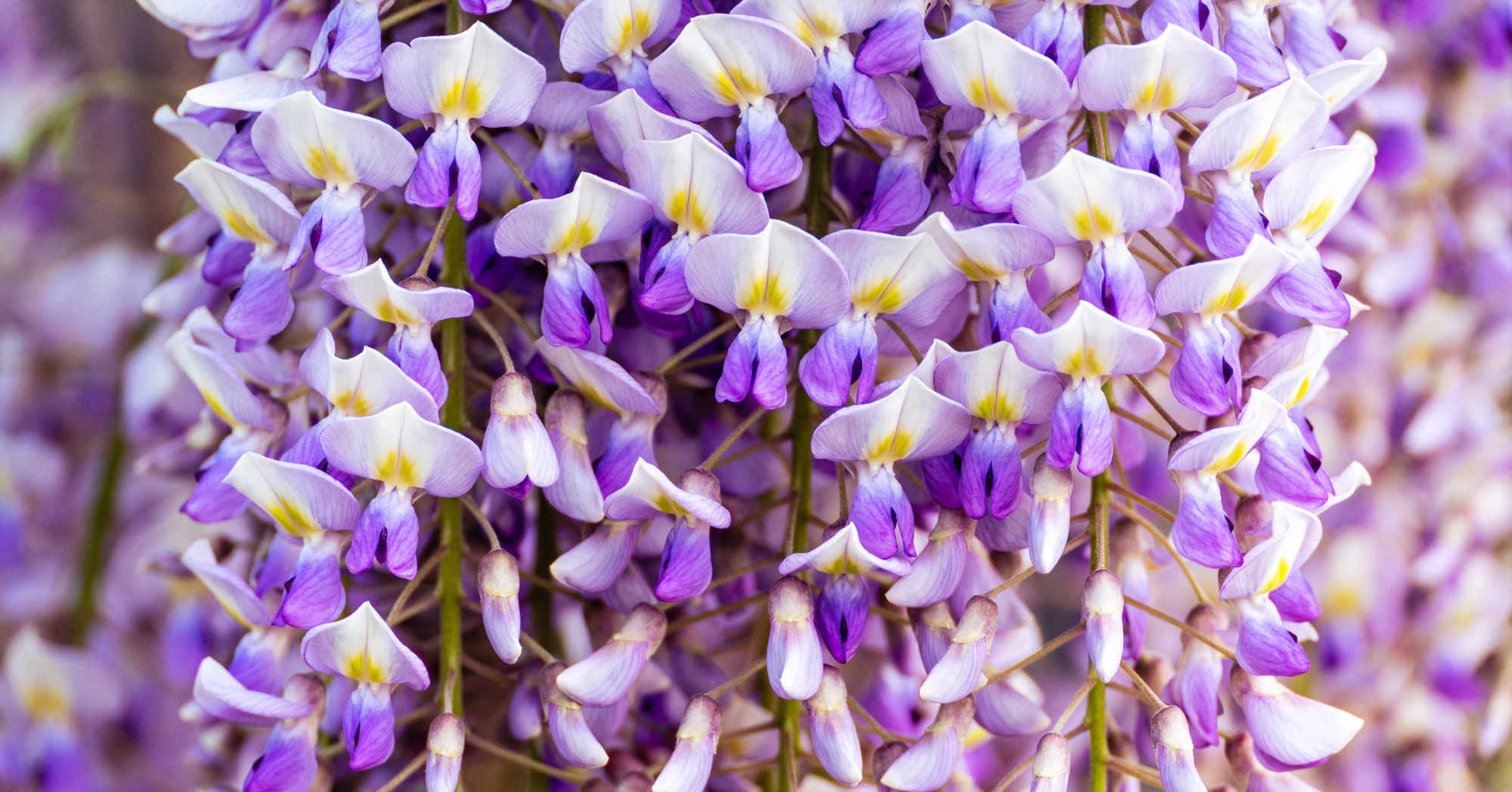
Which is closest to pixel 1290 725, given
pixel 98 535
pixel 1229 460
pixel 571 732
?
pixel 1229 460

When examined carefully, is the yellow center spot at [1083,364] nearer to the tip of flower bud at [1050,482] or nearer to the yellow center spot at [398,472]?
the tip of flower bud at [1050,482]

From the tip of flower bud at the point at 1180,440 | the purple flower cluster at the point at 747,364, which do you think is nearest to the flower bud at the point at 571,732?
the purple flower cluster at the point at 747,364

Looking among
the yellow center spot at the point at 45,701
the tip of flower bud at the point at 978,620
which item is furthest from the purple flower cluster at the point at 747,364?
the yellow center spot at the point at 45,701

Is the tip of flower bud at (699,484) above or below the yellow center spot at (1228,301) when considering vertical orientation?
below

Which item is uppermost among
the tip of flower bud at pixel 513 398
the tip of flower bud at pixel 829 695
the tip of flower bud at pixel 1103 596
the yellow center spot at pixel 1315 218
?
the yellow center spot at pixel 1315 218

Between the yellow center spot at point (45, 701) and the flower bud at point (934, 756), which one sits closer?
the flower bud at point (934, 756)

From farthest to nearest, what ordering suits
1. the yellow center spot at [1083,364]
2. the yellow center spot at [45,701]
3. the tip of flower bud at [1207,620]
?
1. the yellow center spot at [45,701]
2. the tip of flower bud at [1207,620]
3. the yellow center spot at [1083,364]

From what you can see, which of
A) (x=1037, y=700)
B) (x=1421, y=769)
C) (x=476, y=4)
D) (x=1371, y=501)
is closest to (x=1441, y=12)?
(x=1371, y=501)

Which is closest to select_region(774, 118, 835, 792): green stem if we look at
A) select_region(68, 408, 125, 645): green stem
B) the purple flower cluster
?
the purple flower cluster

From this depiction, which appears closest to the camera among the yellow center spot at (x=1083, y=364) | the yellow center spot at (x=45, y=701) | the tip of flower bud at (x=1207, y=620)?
the yellow center spot at (x=1083, y=364)

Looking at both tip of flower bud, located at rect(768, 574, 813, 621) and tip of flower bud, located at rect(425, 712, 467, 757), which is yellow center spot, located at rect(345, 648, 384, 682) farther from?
tip of flower bud, located at rect(768, 574, 813, 621)
